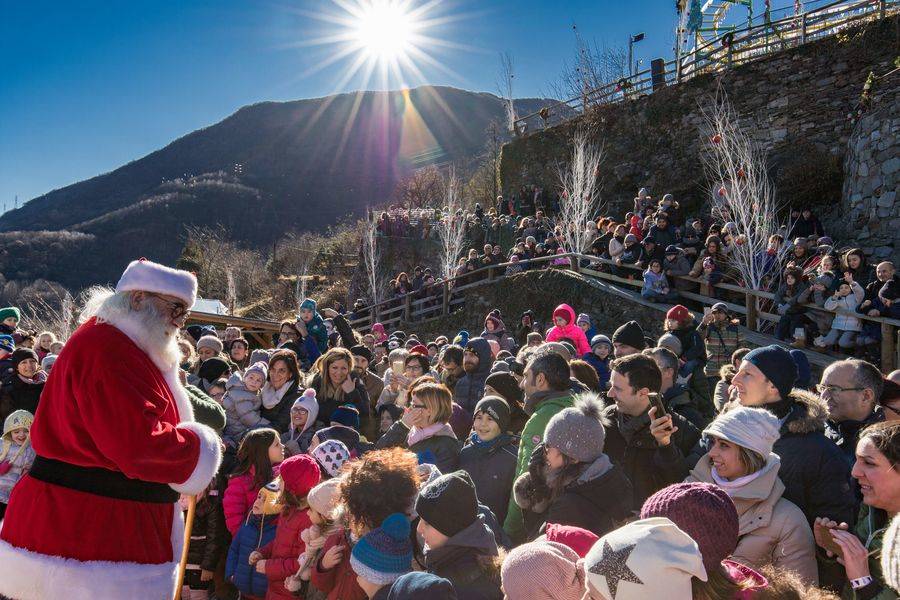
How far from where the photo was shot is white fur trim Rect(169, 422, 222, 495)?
247 centimetres

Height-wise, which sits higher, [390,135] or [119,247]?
[390,135]

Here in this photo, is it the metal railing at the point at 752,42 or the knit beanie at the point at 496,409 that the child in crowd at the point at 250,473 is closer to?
the knit beanie at the point at 496,409

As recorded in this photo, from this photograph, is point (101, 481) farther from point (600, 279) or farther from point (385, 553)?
point (600, 279)

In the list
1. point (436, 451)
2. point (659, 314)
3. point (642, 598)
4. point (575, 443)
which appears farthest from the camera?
point (659, 314)

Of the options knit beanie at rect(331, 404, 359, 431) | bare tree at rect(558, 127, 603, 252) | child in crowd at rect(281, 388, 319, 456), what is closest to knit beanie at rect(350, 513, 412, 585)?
knit beanie at rect(331, 404, 359, 431)

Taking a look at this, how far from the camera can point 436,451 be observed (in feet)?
13.2

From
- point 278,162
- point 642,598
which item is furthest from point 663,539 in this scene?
point 278,162

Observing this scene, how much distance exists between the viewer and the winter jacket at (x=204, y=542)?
4230 mm

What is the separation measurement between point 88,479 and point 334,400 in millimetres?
3004

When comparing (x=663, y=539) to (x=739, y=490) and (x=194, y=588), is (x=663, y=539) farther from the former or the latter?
(x=194, y=588)

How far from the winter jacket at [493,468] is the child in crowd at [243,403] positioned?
2.03m

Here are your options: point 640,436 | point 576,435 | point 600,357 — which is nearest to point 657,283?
point 600,357

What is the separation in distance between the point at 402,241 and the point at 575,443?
2587 centimetres

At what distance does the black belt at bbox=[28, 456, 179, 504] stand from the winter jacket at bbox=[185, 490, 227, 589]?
6.63ft
